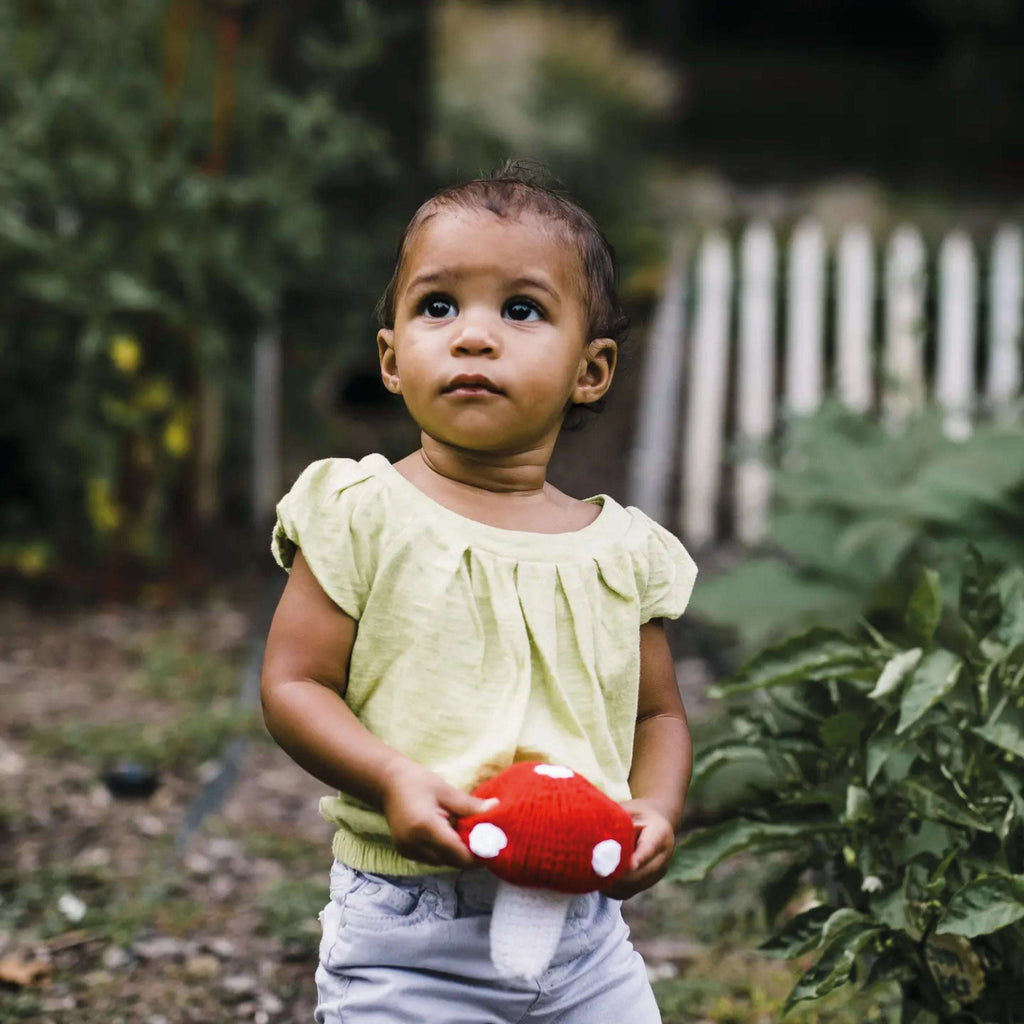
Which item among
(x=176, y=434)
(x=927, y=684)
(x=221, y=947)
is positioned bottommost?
(x=221, y=947)

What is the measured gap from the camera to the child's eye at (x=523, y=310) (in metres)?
1.70

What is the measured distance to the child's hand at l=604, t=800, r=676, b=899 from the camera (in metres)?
1.60

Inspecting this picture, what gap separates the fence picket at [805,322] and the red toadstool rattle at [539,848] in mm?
5430

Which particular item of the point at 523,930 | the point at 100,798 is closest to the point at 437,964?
the point at 523,930

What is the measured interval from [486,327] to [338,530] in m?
0.28

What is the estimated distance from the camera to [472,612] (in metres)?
1.66

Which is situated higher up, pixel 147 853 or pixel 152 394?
pixel 152 394

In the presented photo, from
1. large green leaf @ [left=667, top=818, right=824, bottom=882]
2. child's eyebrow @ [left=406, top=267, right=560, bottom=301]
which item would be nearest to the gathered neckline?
child's eyebrow @ [left=406, top=267, right=560, bottom=301]

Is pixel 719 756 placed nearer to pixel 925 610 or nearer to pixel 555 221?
pixel 925 610

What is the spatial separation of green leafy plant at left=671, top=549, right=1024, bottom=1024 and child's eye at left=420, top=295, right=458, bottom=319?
0.75 metres

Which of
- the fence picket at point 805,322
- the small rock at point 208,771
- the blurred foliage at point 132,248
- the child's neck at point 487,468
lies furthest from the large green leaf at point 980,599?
the fence picket at point 805,322

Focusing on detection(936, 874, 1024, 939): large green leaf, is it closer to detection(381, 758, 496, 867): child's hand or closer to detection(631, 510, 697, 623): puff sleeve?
detection(631, 510, 697, 623): puff sleeve

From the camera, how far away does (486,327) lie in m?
1.66

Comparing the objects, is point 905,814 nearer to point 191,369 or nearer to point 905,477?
point 905,477
